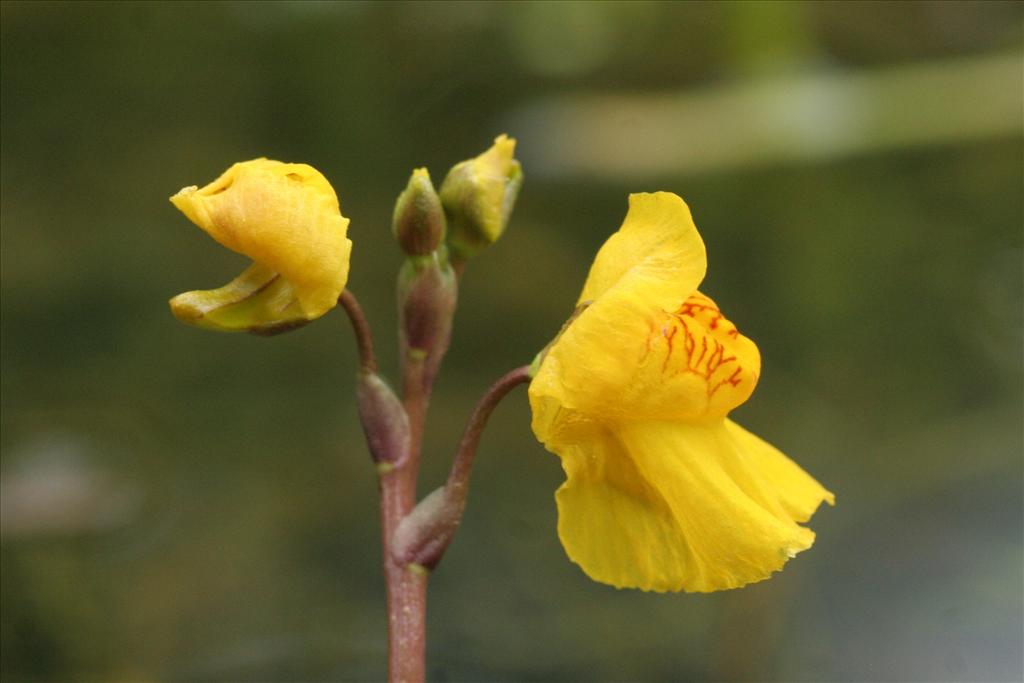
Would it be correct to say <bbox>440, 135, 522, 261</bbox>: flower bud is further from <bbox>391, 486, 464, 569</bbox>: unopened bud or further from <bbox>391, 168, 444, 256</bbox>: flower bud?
<bbox>391, 486, 464, 569</bbox>: unopened bud

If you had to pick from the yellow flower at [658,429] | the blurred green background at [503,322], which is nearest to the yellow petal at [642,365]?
the yellow flower at [658,429]

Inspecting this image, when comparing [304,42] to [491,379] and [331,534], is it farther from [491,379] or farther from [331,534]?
[331,534]

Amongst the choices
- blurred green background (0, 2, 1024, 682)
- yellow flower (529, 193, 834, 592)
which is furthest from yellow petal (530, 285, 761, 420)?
blurred green background (0, 2, 1024, 682)

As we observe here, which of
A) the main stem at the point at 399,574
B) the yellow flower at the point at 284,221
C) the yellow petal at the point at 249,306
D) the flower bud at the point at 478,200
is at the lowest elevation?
the main stem at the point at 399,574

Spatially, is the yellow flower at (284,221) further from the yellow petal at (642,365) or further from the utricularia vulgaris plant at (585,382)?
the yellow petal at (642,365)

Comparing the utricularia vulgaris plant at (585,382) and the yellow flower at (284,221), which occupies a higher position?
the yellow flower at (284,221)
